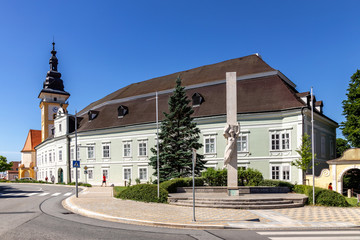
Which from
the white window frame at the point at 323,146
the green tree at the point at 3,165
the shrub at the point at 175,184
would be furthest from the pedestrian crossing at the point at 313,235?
the green tree at the point at 3,165

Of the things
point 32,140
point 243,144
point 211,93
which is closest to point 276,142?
point 243,144

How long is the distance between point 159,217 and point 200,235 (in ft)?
11.2

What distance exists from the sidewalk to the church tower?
175 ft

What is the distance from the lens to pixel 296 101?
103ft

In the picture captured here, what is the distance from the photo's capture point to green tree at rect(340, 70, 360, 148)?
36.3m

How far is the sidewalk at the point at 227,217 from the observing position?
483 inches

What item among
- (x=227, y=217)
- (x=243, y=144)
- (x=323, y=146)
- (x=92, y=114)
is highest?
(x=92, y=114)

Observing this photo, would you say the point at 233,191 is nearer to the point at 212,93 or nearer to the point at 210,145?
the point at 210,145

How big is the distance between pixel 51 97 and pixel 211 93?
140 feet

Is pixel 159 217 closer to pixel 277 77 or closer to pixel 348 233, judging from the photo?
pixel 348 233

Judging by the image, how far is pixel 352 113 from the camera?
37.3 meters

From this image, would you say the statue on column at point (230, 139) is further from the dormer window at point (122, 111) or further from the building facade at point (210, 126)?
the dormer window at point (122, 111)

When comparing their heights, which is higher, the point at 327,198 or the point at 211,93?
the point at 211,93

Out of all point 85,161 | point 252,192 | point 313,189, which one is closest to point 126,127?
point 85,161
